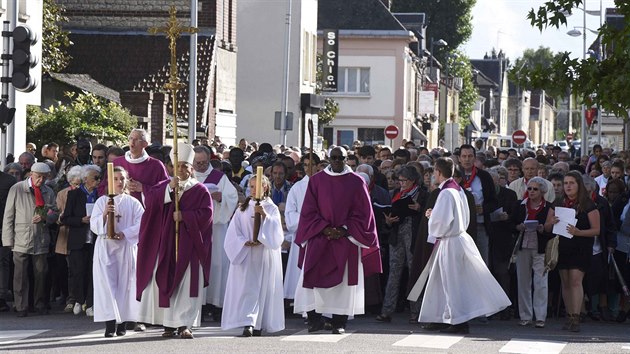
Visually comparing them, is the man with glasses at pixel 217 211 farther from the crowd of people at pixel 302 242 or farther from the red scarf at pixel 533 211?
the red scarf at pixel 533 211

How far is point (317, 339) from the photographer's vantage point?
15.3 meters

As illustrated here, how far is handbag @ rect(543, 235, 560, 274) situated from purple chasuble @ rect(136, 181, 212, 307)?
462cm

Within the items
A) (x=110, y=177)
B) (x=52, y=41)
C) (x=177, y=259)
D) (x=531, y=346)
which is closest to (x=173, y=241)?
(x=177, y=259)

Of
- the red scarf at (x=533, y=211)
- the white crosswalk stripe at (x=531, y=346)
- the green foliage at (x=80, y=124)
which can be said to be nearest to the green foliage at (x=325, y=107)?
the green foliage at (x=80, y=124)

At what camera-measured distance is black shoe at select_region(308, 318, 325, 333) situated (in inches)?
636

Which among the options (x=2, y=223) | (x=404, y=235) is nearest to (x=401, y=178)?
(x=404, y=235)

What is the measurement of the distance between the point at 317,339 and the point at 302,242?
1279 millimetres

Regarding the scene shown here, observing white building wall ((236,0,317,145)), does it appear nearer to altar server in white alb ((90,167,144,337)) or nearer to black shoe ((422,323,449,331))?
black shoe ((422,323,449,331))

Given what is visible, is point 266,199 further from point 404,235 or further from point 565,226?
point 565,226

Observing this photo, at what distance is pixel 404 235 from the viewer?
1819cm

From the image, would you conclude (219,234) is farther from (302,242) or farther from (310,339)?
(310,339)

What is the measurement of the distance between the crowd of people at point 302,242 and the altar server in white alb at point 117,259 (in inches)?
0.6

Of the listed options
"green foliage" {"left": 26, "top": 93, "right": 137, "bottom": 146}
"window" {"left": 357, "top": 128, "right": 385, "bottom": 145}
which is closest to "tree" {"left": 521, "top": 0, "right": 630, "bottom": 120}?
"green foliage" {"left": 26, "top": 93, "right": 137, "bottom": 146}

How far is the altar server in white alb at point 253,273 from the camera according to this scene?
51.0 ft
